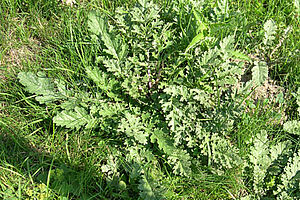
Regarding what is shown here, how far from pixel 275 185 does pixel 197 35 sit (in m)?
1.61

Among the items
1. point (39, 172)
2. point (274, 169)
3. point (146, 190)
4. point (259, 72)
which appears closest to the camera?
point (146, 190)

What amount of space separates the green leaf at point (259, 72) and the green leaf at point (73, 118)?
1734 millimetres

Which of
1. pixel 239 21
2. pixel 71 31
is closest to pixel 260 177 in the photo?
pixel 239 21

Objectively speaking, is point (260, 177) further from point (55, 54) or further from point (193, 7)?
point (55, 54)

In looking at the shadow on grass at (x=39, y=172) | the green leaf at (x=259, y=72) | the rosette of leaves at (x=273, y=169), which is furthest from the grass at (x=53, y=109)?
the green leaf at (x=259, y=72)

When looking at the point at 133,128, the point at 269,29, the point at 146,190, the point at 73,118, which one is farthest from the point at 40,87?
the point at 269,29

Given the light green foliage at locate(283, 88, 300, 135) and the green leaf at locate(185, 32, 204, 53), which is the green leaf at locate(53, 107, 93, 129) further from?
the light green foliage at locate(283, 88, 300, 135)

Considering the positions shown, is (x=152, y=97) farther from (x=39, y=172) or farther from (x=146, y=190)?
(x=39, y=172)

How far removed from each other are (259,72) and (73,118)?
196 centimetres

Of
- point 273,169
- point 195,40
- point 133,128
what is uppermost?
point 195,40

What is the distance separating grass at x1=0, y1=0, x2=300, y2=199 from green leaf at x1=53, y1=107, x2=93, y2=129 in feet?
0.33

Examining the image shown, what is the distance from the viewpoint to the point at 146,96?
3.02 m

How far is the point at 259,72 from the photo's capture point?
313cm

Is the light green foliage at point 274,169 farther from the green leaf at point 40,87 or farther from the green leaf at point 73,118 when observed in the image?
the green leaf at point 40,87
